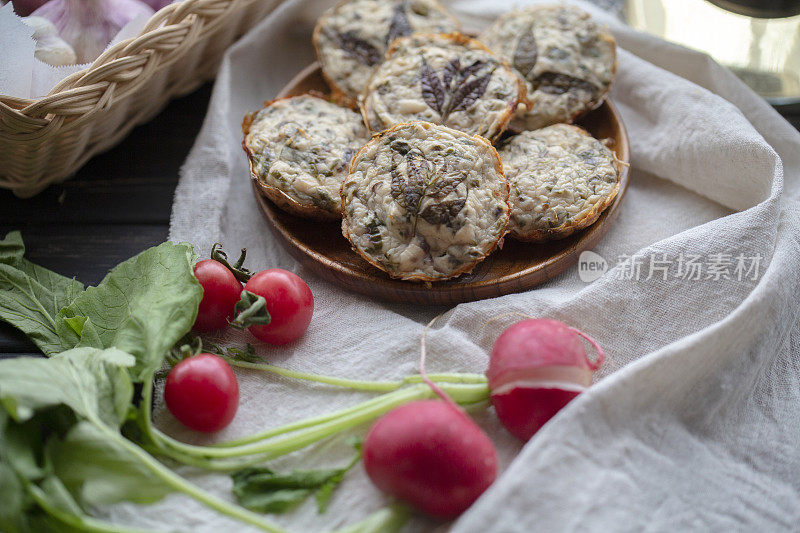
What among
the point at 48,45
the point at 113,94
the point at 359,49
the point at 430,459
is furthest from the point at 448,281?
the point at 48,45

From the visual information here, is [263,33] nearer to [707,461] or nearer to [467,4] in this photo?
[467,4]

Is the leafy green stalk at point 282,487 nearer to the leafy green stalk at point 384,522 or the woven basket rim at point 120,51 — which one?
the leafy green stalk at point 384,522

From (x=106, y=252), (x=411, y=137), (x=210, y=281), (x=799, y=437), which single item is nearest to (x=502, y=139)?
(x=411, y=137)

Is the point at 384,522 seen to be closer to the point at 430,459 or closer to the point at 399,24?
the point at 430,459

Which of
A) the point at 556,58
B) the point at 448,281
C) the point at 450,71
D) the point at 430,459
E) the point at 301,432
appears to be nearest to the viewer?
the point at 430,459

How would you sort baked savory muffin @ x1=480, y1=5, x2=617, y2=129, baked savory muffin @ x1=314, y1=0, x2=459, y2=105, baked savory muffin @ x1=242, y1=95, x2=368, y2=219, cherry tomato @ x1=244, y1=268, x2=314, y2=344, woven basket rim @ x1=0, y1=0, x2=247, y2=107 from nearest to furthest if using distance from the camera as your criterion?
cherry tomato @ x1=244, y1=268, x2=314, y2=344 < woven basket rim @ x1=0, y1=0, x2=247, y2=107 < baked savory muffin @ x1=242, y1=95, x2=368, y2=219 < baked savory muffin @ x1=480, y1=5, x2=617, y2=129 < baked savory muffin @ x1=314, y1=0, x2=459, y2=105

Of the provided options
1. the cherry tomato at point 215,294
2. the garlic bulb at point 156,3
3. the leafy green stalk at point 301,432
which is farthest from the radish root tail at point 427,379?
the garlic bulb at point 156,3

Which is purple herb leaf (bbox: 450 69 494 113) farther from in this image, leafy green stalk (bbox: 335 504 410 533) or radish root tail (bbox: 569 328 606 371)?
leafy green stalk (bbox: 335 504 410 533)

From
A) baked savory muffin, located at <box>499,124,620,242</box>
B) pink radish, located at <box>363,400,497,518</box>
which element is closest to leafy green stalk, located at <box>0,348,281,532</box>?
pink radish, located at <box>363,400,497,518</box>
